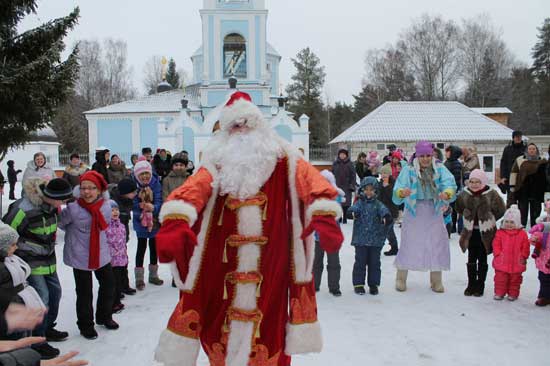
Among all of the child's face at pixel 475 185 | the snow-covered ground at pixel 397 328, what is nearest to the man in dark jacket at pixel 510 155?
the snow-covered ground at pixel 397 328

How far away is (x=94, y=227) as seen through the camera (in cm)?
479

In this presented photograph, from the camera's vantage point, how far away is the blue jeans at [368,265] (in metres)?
6.34

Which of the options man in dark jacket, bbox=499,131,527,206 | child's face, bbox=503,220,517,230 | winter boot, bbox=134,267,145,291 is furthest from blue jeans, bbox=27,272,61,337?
man in dark jacket, bbox=499,131,527,206

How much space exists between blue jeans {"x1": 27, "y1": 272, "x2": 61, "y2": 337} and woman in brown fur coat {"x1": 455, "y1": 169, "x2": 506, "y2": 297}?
459 centimetres

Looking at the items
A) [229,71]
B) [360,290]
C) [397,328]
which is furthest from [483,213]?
[229,71]

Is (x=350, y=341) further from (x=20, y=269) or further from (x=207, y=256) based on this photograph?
(x=20, y=269)

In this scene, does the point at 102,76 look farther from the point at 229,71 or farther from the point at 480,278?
the point at 480,278

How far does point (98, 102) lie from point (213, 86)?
104 feet

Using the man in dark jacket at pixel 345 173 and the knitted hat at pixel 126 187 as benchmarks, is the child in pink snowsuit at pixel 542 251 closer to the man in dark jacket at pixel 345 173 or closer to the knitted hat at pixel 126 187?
the knitted hat at pixel 126 187

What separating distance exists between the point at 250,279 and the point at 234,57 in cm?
2397

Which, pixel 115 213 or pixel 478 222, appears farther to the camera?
pixel 478 222

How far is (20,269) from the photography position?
3.08 m

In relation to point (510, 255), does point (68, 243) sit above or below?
above

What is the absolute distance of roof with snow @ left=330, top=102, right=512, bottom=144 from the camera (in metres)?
23.8
